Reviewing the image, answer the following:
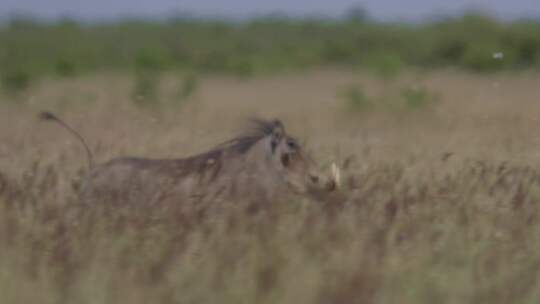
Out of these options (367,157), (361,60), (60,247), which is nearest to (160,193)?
(60,247)

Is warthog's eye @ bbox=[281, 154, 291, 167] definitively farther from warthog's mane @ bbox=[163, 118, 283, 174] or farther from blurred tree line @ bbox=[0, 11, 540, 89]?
blurred tree line @ bbox=[0, 11, 540, 89]

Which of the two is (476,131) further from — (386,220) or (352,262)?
(352,262)

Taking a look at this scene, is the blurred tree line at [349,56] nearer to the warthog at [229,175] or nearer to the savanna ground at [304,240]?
the savanna ground at [304,240]

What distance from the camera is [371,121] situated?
1285cm

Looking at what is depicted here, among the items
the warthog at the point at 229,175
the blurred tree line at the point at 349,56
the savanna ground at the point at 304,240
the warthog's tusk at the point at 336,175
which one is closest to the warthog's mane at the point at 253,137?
the warthog at the point at 229,175

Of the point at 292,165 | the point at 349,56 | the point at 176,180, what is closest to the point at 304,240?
the point at 176,180

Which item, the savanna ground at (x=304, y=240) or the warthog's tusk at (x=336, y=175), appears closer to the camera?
the savanna ground at (x=304, y=240)

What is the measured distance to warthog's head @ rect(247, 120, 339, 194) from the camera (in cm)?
648

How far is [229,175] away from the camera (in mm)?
6383

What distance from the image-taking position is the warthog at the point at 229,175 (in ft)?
20.4

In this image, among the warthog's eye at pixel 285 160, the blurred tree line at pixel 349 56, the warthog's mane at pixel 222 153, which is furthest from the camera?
the blurred tree line at pixel 349 56

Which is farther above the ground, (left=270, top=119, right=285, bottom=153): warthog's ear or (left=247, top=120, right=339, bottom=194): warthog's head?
(left=270, top=119, right=285, bottom=153): warthog's ear

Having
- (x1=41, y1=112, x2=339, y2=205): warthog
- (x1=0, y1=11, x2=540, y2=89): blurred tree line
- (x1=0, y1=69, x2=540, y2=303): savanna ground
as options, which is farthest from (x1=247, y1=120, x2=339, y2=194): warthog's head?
(x1=0, y1=11, x2=540, y2=89): blurred tree line

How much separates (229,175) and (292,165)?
14.0 inches
